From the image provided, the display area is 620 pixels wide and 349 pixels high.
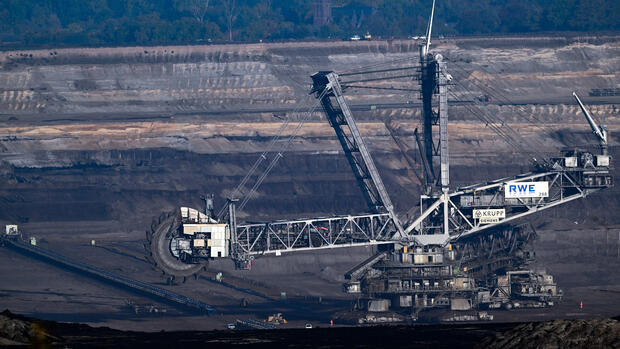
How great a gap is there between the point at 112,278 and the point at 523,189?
42.5 metres

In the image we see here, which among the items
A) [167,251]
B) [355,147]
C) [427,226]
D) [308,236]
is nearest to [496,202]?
[427,226]

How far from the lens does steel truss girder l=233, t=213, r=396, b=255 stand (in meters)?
107

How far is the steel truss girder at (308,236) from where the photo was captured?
10662cm

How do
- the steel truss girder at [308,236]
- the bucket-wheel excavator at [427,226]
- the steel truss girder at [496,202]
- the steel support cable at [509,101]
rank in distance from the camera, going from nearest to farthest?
Answer: 1. the steel truss girder at [308,236]
2. the bucket-wheel excavator at [427,226]
3. the steel truss girder at [496,202]
4. the steel support cable at [509,101]

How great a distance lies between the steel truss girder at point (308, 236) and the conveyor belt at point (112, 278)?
9.23 m

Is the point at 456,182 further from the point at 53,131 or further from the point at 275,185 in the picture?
the point at 53,131

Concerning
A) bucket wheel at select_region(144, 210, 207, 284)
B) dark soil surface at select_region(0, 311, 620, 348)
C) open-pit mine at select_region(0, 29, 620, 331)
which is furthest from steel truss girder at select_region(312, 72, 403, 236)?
dark soil surface at select_region(0, 311, 620, 348)

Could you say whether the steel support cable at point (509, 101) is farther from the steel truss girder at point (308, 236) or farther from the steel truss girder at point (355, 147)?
the steel truss girder at point (308, 236)

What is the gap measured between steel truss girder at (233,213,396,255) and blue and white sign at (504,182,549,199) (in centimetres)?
1041

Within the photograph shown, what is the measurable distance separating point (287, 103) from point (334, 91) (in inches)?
3135

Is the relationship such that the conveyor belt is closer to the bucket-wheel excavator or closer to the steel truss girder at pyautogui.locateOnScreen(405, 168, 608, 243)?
the bucket-wheel excavator

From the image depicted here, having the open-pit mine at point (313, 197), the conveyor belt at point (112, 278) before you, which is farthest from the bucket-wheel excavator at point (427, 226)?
the conveyor belt at point (112, 278)

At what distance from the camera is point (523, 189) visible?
110m

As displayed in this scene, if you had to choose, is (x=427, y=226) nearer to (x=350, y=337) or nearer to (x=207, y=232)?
(x=207, y=232)
